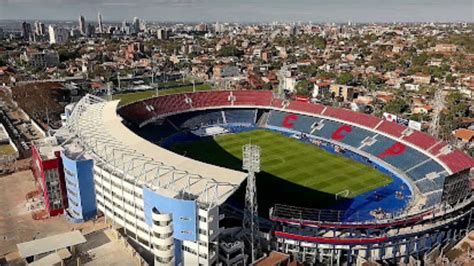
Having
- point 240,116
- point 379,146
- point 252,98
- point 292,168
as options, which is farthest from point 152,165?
point 252,98

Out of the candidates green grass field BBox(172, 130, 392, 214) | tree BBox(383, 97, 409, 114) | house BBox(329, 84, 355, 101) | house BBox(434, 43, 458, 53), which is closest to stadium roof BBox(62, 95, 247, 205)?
green grass field BBox(172, 130, 392, 214)

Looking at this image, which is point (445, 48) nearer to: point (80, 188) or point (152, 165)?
point (152, 165)

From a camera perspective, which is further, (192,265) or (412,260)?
(412,260)

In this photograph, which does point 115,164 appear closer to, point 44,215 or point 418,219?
point 44,215

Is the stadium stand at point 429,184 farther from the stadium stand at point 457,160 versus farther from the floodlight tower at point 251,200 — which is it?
the floodlight tower at point 251,200

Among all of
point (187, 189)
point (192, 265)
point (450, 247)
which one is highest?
point (187, 189)

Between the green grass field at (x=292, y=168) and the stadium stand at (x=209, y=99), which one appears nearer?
the green grass field at (x=292, y=168)

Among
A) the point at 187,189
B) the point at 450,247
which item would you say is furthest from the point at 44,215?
the point at 450,247

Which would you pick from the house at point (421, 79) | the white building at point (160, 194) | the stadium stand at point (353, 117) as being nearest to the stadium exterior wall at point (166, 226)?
the white building at point (160, 194)
